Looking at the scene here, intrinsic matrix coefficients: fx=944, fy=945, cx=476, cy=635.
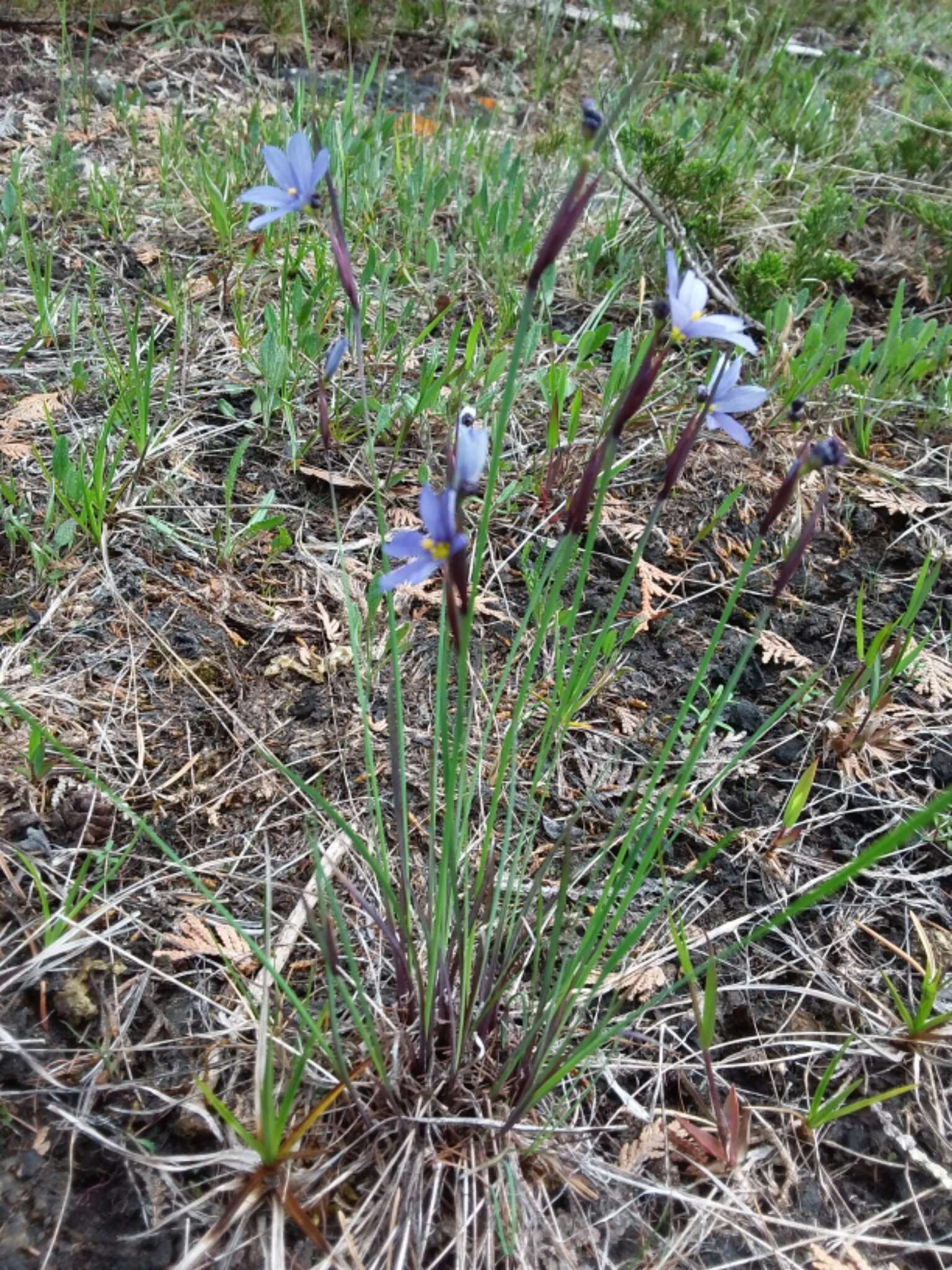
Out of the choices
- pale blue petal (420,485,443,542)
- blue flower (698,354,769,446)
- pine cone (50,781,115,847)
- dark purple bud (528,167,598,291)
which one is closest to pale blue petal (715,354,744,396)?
blue flower (698,354,769,446)

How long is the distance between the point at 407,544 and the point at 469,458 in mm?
107

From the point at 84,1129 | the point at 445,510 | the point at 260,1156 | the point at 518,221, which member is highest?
the point at 445,510

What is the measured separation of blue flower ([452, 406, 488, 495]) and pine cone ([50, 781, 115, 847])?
920 mm

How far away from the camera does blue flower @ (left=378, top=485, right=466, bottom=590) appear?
2.89ft

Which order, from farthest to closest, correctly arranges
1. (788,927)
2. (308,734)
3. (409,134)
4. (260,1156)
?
(409,134), (308,734), (788,927), (260,1156)

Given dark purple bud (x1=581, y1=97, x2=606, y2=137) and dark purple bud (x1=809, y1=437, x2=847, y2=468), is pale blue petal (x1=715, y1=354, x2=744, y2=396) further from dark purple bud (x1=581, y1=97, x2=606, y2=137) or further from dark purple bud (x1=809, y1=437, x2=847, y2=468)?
dark purple bud (x1=581, y1=97, x2=606, y2=137)

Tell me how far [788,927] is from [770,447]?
4.31 ft

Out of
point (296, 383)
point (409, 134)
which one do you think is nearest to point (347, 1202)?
point (296, 383)

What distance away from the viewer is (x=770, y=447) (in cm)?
242

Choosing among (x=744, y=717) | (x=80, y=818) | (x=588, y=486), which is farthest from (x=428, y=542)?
(x=744, y=717)

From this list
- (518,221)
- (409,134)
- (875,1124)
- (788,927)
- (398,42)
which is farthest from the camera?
(398,42)

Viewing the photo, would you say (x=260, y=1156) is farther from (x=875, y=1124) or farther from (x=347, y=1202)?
(x=875, y=1124)

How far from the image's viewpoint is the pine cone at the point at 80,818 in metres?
1.49

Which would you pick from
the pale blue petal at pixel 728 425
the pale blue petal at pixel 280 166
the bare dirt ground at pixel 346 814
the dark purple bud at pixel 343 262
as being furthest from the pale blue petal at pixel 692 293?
the bare dirt ground at pixel 346 814
